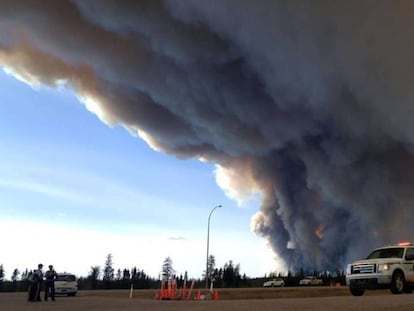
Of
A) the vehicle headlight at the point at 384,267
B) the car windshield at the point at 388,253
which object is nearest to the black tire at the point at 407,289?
the car windshield at the point at 388,253

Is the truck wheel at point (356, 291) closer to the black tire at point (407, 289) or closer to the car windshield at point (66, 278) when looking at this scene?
the black tire at point (407, 289)

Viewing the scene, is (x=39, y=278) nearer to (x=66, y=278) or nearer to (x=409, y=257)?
(x=66, y=278)

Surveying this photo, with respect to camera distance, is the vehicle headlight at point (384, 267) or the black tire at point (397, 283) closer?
the vehicle headlight at point (384, 267)

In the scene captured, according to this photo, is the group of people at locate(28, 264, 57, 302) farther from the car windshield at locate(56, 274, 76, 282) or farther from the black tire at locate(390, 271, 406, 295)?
the black tire at locate(390, 271, 406, 295)

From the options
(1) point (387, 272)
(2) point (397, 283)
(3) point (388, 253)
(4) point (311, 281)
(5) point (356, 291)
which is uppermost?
(4) point (311, 281)

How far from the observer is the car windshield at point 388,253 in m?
→ 18.0

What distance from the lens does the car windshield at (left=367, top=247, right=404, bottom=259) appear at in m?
18.0

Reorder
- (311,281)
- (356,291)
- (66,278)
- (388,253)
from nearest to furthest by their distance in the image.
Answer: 1. (388,253)
2. (356,291)
3. (66,278)
4. (311,281)

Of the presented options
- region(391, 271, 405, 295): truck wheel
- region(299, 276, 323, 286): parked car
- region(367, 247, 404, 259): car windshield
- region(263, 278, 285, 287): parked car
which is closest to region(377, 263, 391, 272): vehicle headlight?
region(391, 271, 405, 295): truck wheel

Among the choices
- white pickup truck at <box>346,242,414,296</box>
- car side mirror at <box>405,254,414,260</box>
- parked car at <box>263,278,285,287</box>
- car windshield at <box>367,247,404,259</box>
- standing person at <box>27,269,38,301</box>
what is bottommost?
standing person at <box>27,269,38,301</box>

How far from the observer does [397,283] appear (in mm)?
17375

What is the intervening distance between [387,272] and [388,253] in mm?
1342

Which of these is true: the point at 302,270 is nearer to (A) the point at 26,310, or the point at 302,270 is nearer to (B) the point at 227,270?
(B) the point at 227,270

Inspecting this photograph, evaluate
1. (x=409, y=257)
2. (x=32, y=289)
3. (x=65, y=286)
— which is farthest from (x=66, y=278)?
(x=409, y=257)
